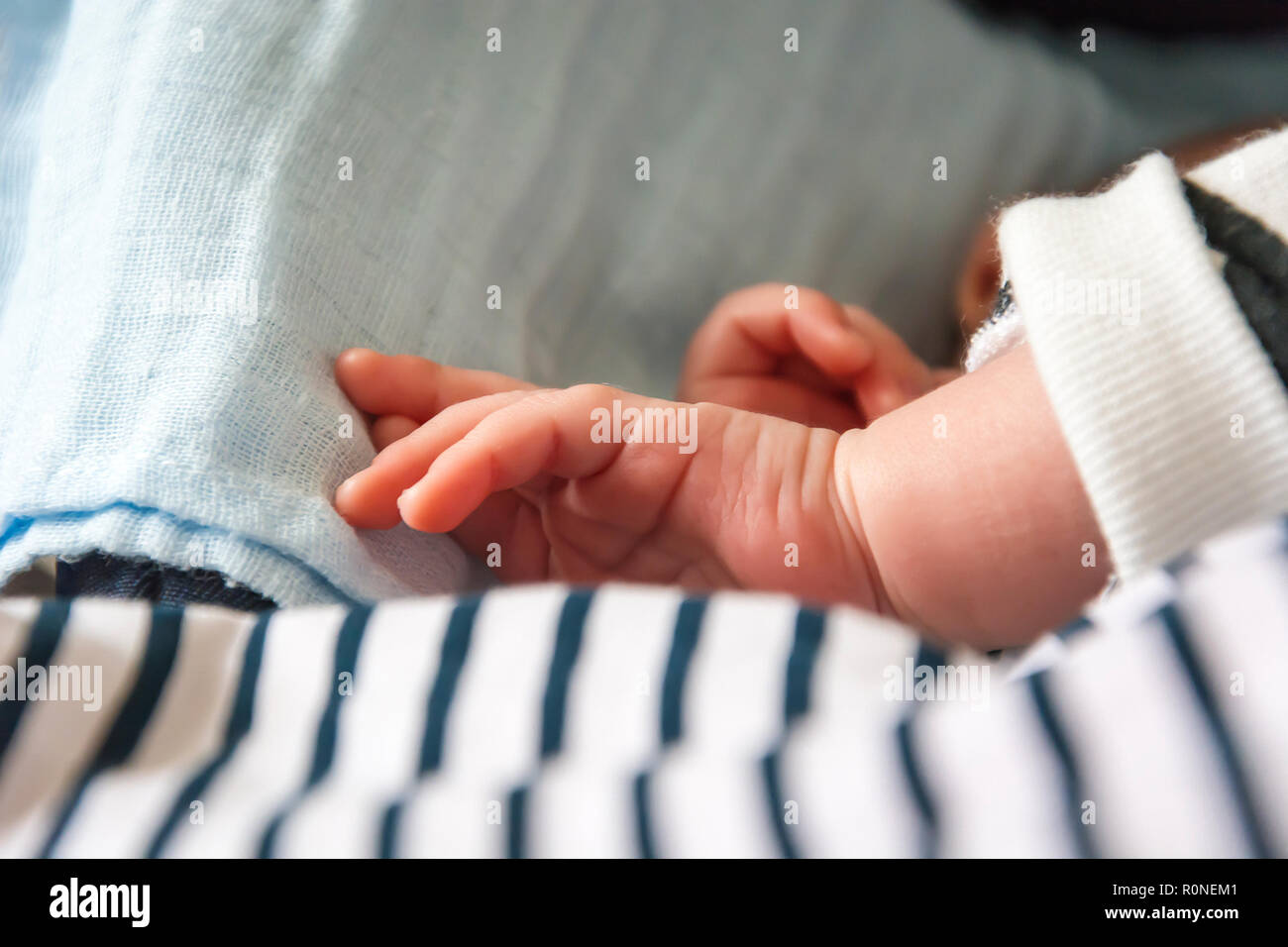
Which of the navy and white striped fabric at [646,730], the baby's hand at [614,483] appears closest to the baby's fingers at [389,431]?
the baby's hand at [614,483]

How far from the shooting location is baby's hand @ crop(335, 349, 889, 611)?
0.50 meters

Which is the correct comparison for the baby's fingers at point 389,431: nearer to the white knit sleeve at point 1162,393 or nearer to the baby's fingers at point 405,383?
the baby's fingers at point 405,383

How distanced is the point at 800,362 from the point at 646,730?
409 millimetres

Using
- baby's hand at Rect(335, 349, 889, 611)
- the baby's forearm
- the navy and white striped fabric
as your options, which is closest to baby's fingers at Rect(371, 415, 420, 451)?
baby's hand at Rect(335, 349, 889, 611)

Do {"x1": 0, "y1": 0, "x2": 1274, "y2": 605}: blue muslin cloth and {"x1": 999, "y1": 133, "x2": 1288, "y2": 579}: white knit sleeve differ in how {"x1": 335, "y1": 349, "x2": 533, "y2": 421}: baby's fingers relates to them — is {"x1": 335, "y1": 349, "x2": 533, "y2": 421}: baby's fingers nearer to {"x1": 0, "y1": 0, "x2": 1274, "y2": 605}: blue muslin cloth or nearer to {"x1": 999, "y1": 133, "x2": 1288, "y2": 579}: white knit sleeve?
{"x1": 0, "y1": 0, "x2": 1274, "y2": 605}: blue muslin cloth

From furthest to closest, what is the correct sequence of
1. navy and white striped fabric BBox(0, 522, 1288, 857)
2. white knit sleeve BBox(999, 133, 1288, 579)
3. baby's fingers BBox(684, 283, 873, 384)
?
baby's fingers BBox(684, 283, 873, 384) → white knit sleeve BBox(999, 133, 1288, 579) → navy and white striped fabric BBox(0, 522, 1288, 857)

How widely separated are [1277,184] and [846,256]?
331mm

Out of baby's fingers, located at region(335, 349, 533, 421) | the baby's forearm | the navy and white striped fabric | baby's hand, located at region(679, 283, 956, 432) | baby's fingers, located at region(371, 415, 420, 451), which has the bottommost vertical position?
the navy and white striped fabric

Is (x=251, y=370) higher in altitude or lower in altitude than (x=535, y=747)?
higher

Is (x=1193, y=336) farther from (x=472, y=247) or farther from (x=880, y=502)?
(x=472, y=247)

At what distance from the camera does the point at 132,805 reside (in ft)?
1.23

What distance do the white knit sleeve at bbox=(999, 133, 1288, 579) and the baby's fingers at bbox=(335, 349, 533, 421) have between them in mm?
298

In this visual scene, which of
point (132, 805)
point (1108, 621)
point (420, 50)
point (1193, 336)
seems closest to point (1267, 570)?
point (1108, 621)

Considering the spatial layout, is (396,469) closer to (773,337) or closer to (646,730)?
(646,730)
